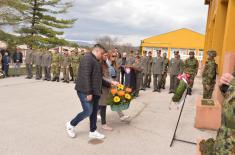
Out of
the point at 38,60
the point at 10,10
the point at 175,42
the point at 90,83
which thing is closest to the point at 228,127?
the point at 90,83

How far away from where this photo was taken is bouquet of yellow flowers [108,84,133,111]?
19.2 feet

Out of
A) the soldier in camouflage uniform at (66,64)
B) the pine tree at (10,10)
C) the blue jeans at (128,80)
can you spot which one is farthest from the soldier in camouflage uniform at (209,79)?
the pine tree at (10,10)

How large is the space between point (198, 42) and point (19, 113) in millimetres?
38231

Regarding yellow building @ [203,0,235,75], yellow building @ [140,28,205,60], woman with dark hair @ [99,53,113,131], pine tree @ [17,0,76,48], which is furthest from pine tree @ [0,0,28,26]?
yellow building @ [140,28,205,60]

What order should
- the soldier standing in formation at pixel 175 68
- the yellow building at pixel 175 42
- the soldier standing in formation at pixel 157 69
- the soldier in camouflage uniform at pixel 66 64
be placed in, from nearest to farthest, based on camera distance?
the soldier standing in formation at pixel 175 68 < the soldier standing in formation at pixel 157 69 < the soldier in camouflage uniform at pixel 66 64 < the yellow building at pixel 175 42

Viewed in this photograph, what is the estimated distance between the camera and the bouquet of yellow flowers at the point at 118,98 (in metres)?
5.85

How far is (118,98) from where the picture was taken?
585 centimetres

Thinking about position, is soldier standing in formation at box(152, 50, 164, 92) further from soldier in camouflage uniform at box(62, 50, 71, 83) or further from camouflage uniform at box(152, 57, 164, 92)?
soldier in camouflage uniform at box(62, 50, 71, 83)

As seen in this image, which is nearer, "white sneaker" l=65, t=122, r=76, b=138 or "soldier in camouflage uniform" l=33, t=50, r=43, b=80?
"white sneaker" l=65, t=122, r=76, b=138

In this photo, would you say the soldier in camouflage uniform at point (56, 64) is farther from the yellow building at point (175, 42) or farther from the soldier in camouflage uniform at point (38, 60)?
the yellow building at point (175, 42)

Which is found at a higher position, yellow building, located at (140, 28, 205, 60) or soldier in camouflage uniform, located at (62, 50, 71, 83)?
yellow building, located at (140, 28, 205, 60)

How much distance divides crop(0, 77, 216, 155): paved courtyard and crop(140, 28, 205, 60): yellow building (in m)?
34.4

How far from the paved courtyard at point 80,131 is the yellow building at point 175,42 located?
3440 centimetres

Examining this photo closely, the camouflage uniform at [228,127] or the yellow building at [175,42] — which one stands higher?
the yellow building at [175,42]
